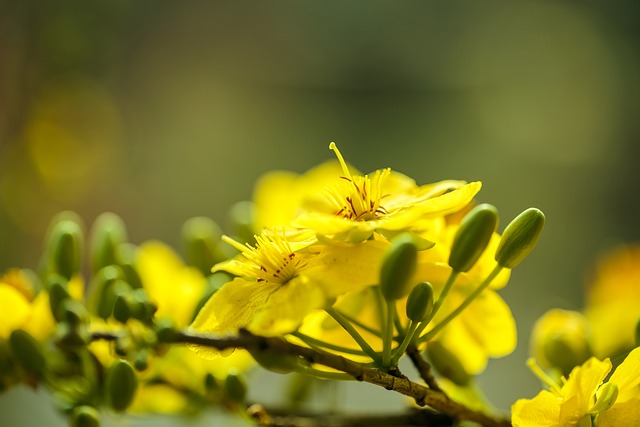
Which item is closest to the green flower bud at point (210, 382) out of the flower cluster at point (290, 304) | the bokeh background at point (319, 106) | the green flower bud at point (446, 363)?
the flower cluster at point (290, 304)

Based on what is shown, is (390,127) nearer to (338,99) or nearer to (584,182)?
(338,99)

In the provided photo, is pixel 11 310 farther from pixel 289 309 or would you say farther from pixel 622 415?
pixel 622 415

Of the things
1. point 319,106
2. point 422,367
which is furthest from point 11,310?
point 319,106

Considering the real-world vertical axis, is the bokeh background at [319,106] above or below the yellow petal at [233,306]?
above

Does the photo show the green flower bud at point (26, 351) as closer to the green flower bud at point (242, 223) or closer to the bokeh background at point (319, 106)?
the green flower bud at point (242, 223)

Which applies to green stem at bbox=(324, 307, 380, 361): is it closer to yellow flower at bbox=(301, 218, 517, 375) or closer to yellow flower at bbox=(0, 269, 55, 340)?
yellow flower at bbox=(301, 218, 517, 375)

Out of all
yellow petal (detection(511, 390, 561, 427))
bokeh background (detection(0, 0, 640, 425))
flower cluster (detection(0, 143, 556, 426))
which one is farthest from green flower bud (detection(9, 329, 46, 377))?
bokeh background (detection(0, 0, 640, 425))
